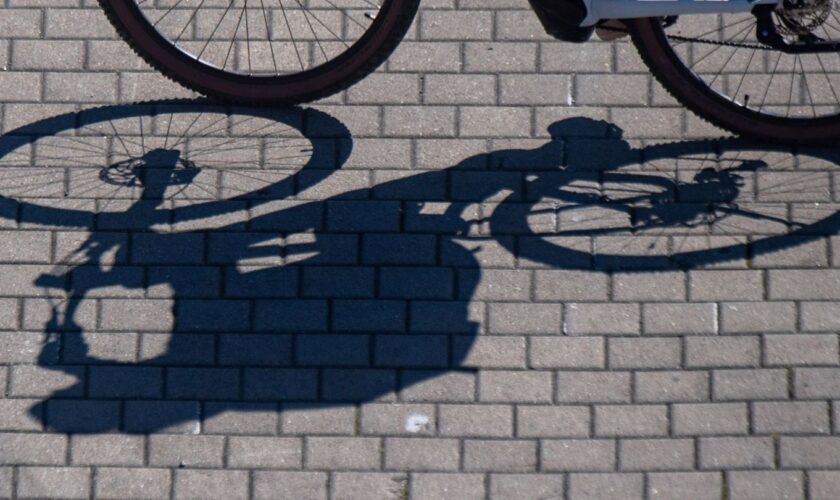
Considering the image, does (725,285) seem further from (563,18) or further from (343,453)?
(343,453)

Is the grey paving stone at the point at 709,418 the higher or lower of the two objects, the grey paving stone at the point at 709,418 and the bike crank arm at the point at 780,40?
the lower

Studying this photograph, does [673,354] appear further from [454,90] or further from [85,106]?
[85,106]

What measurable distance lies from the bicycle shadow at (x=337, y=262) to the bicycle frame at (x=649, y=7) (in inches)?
23.6

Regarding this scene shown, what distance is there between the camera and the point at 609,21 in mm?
5059

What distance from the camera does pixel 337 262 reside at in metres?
5.15

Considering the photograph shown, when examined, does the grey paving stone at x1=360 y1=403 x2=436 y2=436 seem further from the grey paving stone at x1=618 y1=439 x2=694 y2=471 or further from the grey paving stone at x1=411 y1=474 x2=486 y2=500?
the grey paving stone at x1=618 y1=439 x2=694 y2=471

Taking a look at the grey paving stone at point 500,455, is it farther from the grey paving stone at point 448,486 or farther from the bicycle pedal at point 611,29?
the bicycle pedal at point 611,29

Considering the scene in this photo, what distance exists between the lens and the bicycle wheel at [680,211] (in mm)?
5164

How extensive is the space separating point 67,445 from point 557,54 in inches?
100

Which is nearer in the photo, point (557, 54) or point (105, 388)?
point (105, 388)

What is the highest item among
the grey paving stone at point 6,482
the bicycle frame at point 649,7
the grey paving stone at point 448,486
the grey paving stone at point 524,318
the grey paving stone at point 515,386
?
the bicycle frame at point 649,7

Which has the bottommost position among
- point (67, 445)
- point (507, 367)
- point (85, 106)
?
point (67, 445)

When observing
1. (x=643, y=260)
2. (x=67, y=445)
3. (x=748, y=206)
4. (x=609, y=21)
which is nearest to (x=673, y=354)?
(x=643, y=260)

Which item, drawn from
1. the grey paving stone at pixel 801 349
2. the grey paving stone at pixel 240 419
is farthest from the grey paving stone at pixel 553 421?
the grey paving stone at pixel 240 419
